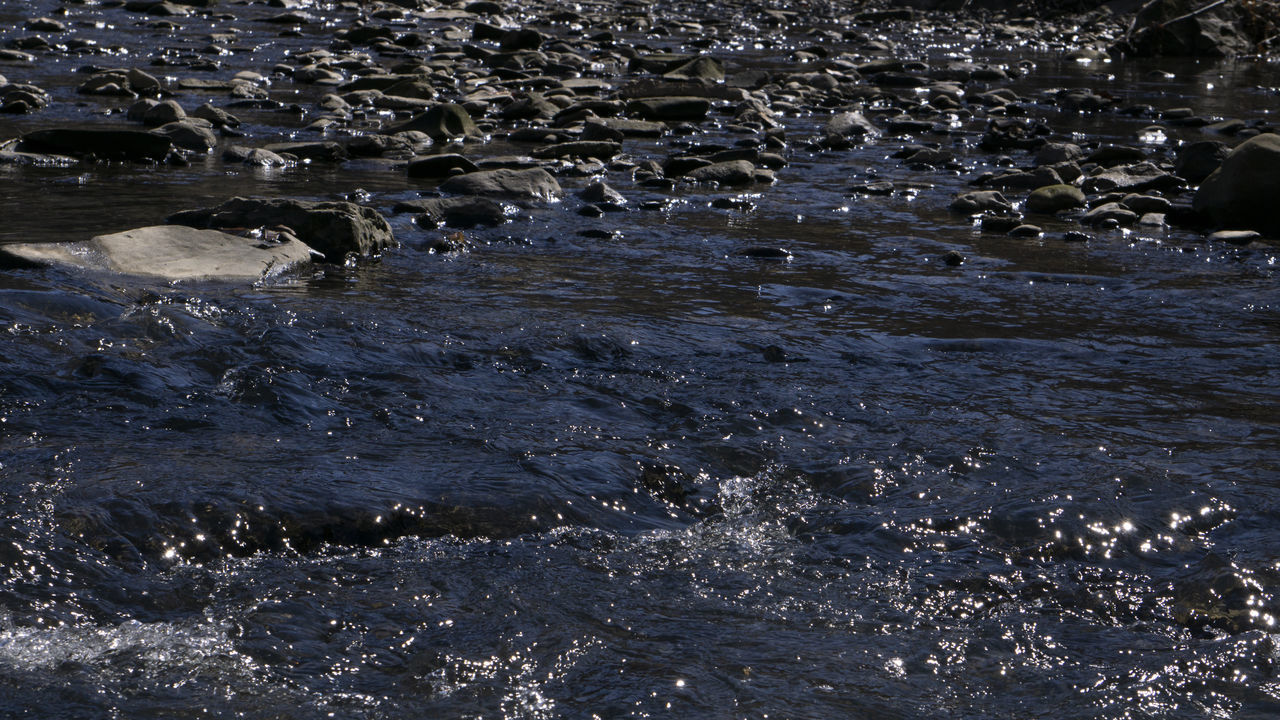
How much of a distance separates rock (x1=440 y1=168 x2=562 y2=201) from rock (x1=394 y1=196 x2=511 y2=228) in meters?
0.37

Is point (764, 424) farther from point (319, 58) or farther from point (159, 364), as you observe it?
point (319, 58)

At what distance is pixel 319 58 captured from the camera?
1502cm

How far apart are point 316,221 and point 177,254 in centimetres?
79

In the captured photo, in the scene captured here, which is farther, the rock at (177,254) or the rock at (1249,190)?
the rock at (1249,190)

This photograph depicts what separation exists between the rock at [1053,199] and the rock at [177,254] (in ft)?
15.1

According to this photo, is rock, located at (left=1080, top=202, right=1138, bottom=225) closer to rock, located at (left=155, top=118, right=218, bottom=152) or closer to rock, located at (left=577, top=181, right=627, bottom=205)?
rock, located at (left=577, top=181, right=627, bottom=205)

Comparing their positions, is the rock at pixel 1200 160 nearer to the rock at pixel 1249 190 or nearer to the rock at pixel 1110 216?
the rock at pixel 1249 190

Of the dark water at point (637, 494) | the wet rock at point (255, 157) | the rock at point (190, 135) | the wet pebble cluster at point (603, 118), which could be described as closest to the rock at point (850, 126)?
the wet pebble cluster at point (603, 118)

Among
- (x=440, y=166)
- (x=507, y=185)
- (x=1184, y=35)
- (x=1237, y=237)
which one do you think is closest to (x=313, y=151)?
(x=440, y=166)

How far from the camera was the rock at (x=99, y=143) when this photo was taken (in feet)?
29.0

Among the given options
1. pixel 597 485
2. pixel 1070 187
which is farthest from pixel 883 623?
pixel 1070 187

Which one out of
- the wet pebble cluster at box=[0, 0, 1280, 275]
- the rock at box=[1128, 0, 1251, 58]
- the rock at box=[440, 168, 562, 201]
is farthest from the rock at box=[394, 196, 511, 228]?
the rock at box=[1128, 0, 1251, 58]

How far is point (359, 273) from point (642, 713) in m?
3.98

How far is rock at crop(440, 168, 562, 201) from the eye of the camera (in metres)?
8.12
